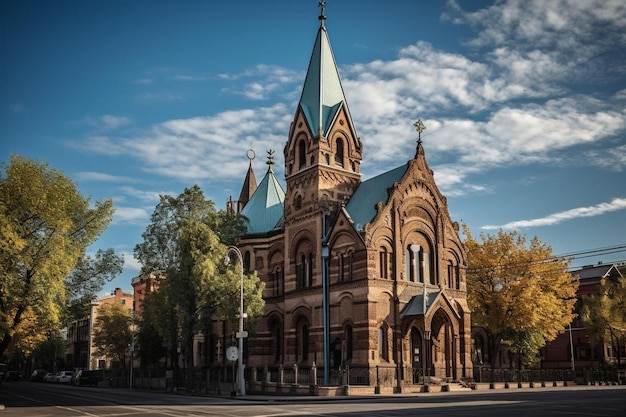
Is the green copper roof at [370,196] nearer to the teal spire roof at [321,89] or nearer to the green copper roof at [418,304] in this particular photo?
the teal spire roof at [321,89]

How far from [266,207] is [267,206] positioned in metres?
0.16

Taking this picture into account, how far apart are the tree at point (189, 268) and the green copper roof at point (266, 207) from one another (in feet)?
29.4

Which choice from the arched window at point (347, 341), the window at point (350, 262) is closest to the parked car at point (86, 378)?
the arched window at point (347, 341)

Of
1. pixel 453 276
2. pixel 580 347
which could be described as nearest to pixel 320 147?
pixel 453 276

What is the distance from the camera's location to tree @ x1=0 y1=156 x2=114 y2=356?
2862cm

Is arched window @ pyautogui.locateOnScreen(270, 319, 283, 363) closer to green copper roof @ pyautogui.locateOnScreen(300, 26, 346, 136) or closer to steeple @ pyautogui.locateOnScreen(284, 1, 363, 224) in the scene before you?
steeple @ pyautogui.locateOnScreen(284, 1, 363, 224)

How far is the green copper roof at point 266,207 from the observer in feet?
187

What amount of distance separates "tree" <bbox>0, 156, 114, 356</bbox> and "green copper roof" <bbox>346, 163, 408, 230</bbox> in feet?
73.1

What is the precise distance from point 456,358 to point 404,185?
13.6 m

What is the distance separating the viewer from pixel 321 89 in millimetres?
51969

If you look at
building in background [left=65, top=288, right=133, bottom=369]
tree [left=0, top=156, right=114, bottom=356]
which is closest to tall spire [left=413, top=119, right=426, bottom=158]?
tree [left=0, top=156, right=114, bottom=356]

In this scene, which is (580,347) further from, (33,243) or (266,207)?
(33,243)

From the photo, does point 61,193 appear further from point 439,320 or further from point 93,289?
point 439,320

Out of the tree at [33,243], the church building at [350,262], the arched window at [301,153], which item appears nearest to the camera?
the tree at [33,243]
